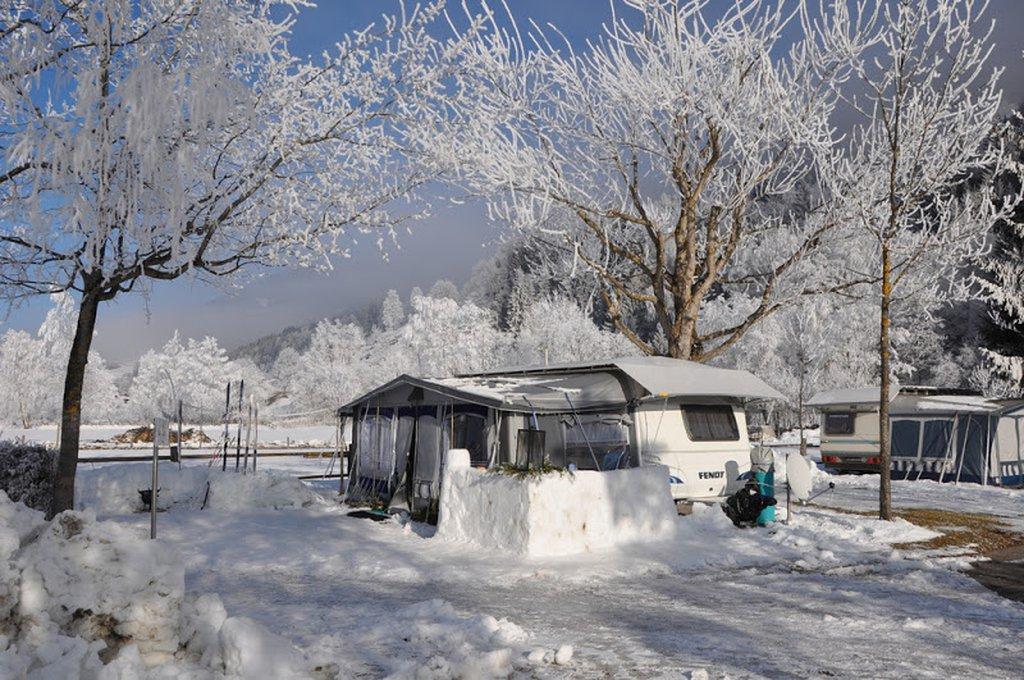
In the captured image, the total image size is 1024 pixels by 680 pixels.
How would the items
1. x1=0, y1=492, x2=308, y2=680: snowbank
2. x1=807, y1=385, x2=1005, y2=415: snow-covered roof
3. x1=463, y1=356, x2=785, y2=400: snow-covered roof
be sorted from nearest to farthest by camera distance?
x1=0, y1=492, x2=308, y2=680: snowbank → x1=463, y1=356, x2=785, y2=400: snow-covered roof → x1=807, y1=385, x2=1005, y2=415: snow-covered roof

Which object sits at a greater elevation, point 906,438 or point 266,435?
point 906,438

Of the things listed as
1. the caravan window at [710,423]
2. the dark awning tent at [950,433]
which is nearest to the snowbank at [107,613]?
the caravan window at [710,423]

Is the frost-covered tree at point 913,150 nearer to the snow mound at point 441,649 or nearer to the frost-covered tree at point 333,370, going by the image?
the snow mound at point 441,649

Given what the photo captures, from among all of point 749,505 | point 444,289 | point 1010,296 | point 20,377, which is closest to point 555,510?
point 749,505

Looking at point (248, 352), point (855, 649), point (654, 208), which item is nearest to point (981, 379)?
point (654, 208)

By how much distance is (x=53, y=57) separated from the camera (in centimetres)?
566

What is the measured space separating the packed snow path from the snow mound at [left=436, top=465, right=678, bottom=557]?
1.28 ft

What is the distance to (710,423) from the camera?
15023 mm

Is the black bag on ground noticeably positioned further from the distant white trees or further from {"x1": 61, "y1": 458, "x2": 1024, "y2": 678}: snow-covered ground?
the distant white trees

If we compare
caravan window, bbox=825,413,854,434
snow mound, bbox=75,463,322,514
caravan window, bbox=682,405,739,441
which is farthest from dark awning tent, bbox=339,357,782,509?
caravan window, bbox=825,413,854,434

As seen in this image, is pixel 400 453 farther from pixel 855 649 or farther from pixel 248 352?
pixel 248 352

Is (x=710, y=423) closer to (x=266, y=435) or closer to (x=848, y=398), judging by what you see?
(x=848, y=398)

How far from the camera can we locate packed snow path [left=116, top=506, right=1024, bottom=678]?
577 cm

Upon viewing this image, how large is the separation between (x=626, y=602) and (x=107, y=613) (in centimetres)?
474
